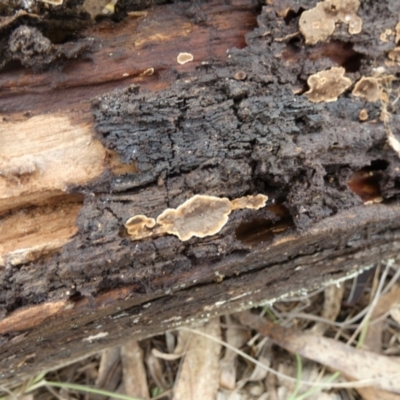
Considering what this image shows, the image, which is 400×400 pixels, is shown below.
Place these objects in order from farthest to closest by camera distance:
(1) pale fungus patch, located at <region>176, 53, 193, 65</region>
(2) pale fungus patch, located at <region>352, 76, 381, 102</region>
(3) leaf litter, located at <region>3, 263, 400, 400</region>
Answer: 1. (3) leaf litter, located at <region>3, 263, 400, 400</region>
2. (2) pale fungus patch, located at <region>352, 76, 381, 102</region>
3. (1) pale fungus patch, located at <region>176, 53, 193, 65</region>

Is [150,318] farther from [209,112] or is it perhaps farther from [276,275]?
[209,112]

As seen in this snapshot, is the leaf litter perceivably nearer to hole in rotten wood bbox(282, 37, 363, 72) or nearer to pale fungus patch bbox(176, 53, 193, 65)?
hole in rotten wood bbox(282, 37, 363, 72)

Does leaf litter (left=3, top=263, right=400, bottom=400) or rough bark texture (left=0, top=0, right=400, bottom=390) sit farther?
leaf litter (left=3, top=263, right=400, bottom=400)

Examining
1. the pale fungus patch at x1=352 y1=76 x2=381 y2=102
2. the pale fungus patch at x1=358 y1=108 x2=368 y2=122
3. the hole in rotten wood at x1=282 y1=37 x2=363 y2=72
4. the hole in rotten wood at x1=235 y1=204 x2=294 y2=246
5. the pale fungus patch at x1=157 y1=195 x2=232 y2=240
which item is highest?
the hole in rotten wood at x1=282 y1=37 x2=363 y2=72

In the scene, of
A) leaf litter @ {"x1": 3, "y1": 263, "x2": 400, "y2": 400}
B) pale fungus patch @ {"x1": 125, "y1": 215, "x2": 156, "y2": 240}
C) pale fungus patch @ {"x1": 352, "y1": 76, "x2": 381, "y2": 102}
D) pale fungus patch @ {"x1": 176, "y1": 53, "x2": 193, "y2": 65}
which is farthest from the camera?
leaf litter @ {"x1": 3, "y1": 263, "x2": 400, "y2": 400}

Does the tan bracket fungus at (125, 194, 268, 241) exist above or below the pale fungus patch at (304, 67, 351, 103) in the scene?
below

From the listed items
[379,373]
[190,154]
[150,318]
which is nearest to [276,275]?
[150,318]

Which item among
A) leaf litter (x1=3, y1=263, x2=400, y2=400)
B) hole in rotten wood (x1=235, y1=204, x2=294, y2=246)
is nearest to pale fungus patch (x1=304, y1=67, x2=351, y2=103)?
hole in rotten wood (x1=235, y1=204, x2=294, y2=246)
